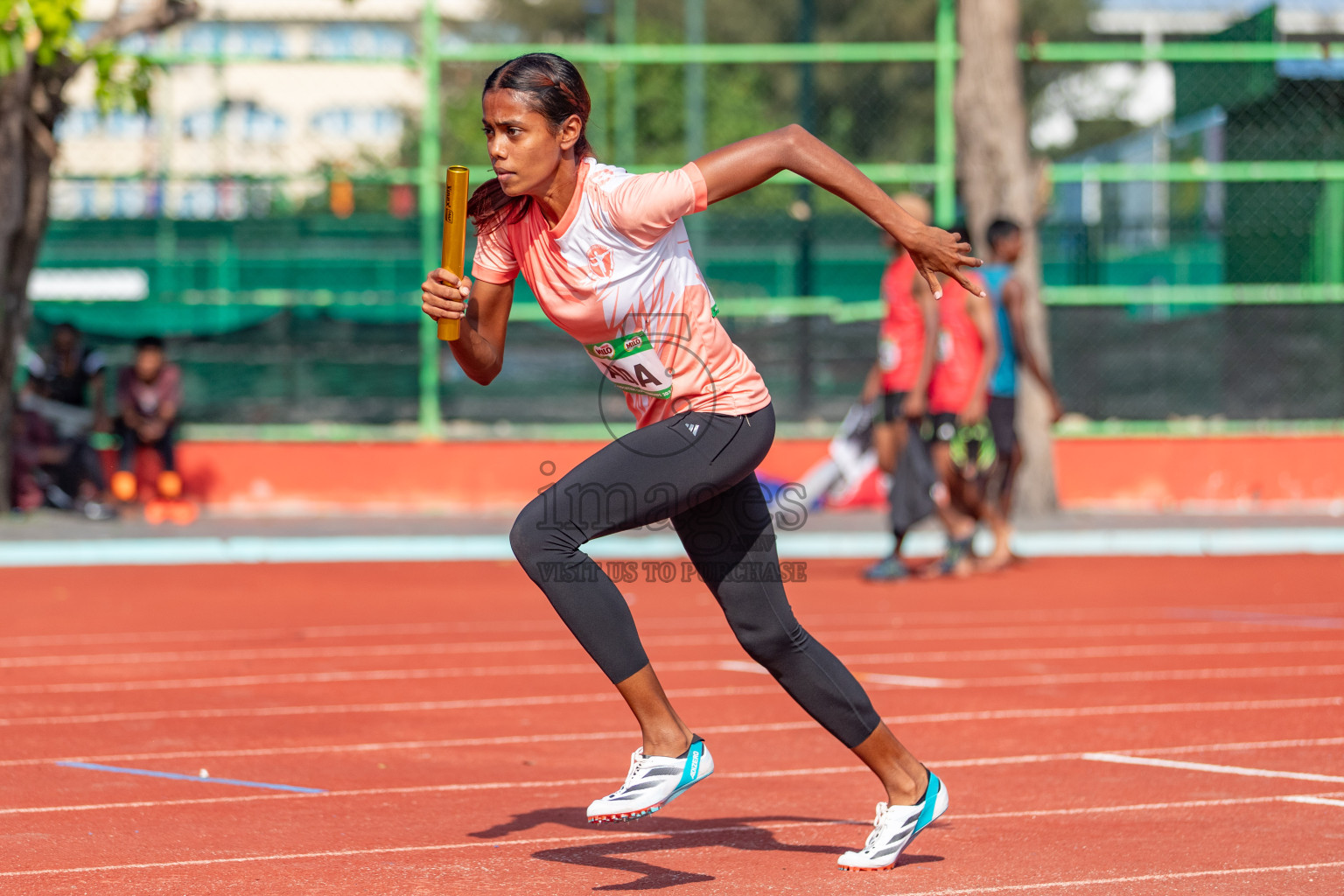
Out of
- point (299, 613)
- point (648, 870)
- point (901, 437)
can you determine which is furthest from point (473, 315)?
point (901, 437)

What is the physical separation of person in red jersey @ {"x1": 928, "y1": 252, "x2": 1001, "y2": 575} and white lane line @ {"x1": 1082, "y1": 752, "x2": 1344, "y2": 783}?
4.65m

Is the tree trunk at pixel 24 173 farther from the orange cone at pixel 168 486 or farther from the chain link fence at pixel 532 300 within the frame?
the orange cone at pixel 168 486

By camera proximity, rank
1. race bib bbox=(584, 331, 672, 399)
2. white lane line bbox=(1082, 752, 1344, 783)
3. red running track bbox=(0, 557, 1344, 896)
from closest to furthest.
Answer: race bib bbox=(584, 331, 672, 399) → red running track bbox=(0, 557, 1344, 896) → white lane line bbox=(1082, 752, 1344, 783)

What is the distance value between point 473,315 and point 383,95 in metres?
14.2

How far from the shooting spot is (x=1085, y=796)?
5.53 meters

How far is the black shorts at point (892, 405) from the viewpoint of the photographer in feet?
35.8

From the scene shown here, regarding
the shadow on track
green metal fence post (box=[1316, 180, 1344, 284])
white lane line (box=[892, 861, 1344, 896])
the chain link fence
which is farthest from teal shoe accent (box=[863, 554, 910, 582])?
green metal fence post (box=[1316, 180, 1344, 284])

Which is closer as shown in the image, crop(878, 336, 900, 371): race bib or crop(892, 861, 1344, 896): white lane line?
crop(892, 861, 1344, 896): white lane line

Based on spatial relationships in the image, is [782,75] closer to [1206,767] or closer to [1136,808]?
[1206,767]

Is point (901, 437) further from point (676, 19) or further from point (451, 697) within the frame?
point (676, 19)

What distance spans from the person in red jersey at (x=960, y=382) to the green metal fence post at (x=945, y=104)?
490cm

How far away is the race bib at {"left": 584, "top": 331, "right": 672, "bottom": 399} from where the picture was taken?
172 inches

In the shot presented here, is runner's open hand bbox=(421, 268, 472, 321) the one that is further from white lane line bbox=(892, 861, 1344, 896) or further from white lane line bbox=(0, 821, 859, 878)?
white lane line bbox=(892, 861, 1344, 896)

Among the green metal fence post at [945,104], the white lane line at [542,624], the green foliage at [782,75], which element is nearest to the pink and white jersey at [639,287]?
the white lane line at [542,624]
